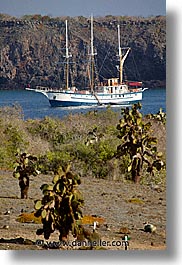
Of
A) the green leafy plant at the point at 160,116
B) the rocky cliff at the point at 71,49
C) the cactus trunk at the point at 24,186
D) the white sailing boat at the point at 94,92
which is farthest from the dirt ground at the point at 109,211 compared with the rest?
the rocky cliff at the point at 71,49

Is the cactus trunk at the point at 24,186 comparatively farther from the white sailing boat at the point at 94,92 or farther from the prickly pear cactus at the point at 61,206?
the white sailing boat at the point at 94,92

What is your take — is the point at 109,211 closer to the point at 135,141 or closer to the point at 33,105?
the point at 135,141

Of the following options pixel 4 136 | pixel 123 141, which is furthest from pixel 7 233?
pixel 123 141

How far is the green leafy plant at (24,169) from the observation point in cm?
412

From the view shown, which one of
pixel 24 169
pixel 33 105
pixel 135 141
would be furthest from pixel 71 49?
pixel 24 169

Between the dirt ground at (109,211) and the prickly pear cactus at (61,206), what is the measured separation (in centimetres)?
11

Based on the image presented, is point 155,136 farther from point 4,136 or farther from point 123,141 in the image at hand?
point 4,136

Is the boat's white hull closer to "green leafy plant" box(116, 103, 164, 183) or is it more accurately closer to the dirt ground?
"green leafy plant" box(116, 103, 164, 183)

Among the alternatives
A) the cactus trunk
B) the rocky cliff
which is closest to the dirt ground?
the cactus trunk

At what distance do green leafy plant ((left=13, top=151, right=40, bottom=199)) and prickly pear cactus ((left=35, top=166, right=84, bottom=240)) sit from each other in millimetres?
236

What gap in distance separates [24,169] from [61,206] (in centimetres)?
44

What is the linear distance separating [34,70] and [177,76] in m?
0.93

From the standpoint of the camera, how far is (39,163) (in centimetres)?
418

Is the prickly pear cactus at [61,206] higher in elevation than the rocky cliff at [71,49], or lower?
lower
